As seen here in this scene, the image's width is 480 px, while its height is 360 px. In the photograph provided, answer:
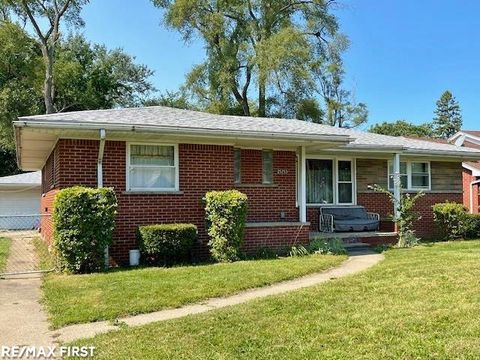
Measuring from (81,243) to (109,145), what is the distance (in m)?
2.50

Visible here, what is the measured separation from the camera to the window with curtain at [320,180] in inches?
594

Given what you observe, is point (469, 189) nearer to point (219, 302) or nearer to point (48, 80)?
point (219, 302)

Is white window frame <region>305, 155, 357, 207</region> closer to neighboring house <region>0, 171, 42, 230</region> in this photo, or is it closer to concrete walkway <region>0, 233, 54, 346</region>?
concrete walkway <region>0, 233, 54, 346</region>

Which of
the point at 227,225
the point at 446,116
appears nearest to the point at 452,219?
the point at 227,225

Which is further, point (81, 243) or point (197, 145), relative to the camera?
point (197, 145)

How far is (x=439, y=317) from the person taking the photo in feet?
18.2

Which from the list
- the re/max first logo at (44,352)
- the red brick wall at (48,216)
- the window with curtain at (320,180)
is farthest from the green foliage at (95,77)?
the re/max first logo at (44,352)

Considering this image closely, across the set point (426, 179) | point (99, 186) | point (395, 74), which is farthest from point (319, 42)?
point (99, 186)

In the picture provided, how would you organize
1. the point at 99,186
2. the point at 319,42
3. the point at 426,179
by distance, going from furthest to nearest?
the point at 319,42 → the point at 426,179 → the point at 99,186

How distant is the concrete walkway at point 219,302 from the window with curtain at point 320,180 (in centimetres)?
458

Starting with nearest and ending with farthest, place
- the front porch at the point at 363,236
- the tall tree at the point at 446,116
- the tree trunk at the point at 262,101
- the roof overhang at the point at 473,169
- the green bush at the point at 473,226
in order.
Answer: the front porch at the point at 363,236, the green bush at the point at 473,226, the roof overhang at the point at 473,169, the tree trunk at the point at 262,101, the tall tree at the point at 446,116

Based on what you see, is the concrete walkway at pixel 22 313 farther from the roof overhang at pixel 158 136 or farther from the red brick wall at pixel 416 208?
the red brick wall at pixel 416 208

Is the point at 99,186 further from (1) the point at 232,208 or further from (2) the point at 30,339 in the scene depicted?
(2) the point at 30,339

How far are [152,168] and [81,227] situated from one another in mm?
2491
